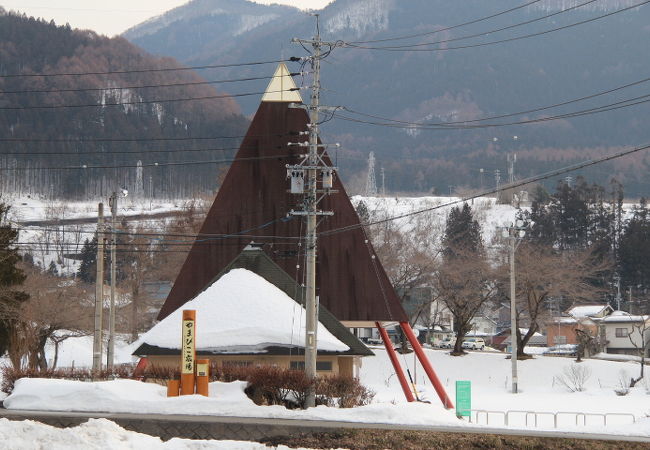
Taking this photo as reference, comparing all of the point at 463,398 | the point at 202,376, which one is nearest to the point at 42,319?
the point at 463,398

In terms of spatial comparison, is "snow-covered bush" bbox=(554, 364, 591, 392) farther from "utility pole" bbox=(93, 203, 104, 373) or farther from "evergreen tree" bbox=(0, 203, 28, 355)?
"evergreen tree" bbox=(0, 203, 28, 355)

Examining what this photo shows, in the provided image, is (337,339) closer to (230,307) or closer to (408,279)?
(230,307)

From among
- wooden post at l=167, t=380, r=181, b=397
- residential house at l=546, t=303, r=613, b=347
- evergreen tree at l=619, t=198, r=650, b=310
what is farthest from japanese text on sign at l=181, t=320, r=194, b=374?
evergreen tree at l=619, t=198, r=650, b=310

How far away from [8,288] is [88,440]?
85.0 feet

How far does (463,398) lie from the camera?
3566 cm

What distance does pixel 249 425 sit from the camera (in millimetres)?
23781

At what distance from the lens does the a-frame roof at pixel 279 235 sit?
145 feet

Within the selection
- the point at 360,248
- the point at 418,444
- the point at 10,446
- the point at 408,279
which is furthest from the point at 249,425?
the point at 408,279

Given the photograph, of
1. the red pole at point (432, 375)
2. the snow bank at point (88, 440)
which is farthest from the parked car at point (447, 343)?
the snow bank at point (88, 440)

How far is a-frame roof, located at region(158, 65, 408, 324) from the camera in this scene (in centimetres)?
4412

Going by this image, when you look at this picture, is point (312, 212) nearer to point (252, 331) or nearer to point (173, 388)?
point (173, 388)

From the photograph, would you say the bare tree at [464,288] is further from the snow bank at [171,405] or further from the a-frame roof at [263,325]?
the snow bank at [171,405]

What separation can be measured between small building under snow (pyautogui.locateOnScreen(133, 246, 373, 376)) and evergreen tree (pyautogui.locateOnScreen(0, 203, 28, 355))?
7.92 meters

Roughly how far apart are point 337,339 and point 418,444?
16101 millimetres
